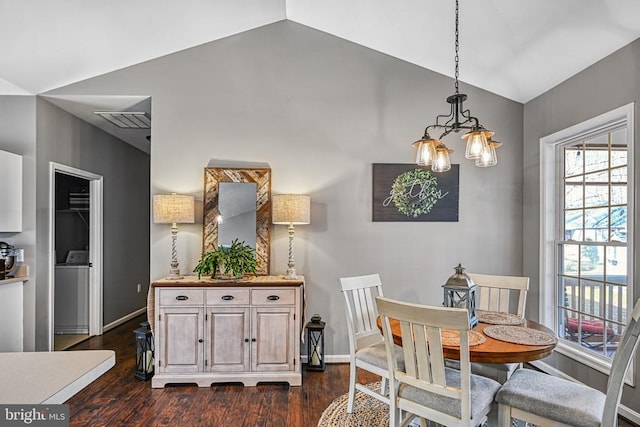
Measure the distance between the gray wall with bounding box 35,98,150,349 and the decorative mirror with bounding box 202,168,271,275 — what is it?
162cm

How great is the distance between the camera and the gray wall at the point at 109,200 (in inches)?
152

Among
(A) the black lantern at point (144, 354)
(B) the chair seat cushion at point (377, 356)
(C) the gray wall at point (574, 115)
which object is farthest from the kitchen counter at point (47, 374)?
(C) the gray wall at point (574, 115)

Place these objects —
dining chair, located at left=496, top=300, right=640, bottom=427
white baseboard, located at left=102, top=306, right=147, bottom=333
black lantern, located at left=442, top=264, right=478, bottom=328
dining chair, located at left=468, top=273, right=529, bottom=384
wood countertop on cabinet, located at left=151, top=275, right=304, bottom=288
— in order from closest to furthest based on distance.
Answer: dining chair, located at left=496, top=300, right=640, bottom=427, black lantern, located at left=442, top=264, right=478, bottom=328, dining chair, located at left=468, top=273, right=529, bottom=384, wood countertop on cabinet, located at left=151, top=275, right=304, bottom=288, white baseboard, located at left=102, top=306, right=147, bottom=333

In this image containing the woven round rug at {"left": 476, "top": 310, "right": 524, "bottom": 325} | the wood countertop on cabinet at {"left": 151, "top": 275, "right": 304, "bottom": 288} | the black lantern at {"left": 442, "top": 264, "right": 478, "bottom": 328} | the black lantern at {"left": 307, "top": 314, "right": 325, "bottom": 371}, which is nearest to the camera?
the black lantern at {"left": 442, "top": 264, "right": 478, "bottom": 328}

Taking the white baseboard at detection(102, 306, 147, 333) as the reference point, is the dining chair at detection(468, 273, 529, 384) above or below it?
above

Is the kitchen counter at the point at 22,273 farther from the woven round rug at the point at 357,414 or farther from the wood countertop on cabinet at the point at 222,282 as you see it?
the woven round rug at the point at 357,414

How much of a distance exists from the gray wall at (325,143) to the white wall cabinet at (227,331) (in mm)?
578

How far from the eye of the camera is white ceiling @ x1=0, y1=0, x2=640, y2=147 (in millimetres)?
2793

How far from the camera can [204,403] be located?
303 centimetres

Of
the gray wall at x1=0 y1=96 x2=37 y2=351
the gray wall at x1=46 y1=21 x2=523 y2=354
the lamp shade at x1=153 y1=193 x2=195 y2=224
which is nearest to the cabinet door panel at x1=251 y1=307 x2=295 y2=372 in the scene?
the gray wall at x1=46 y1=21 x2=523 y2=354

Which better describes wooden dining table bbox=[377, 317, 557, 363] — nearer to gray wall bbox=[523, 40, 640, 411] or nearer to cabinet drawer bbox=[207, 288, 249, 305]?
gray wall bbox=[523, 40, 640, 411]

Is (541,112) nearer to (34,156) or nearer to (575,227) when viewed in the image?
(575,227)

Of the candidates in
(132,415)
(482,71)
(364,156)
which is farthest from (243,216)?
(482,71)

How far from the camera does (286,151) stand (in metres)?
3.94
